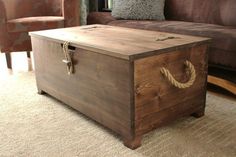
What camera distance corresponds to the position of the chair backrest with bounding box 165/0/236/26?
6.46ft

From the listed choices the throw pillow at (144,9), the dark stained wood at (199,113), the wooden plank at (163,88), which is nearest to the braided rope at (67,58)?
the wooden plank at (163,88)

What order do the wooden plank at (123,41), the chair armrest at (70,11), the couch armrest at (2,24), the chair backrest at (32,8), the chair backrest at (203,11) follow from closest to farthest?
the wooden plank at (123,41) < the chair backrest at (203,11) < the couch armrest at (2,24) < the chair armrest at (70,11) < the chair backrest at (32,8)

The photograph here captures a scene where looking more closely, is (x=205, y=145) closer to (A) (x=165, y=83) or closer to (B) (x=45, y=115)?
(A) (x=165, y=83)

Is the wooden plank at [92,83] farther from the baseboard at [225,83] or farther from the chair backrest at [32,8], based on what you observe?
the chair backrest at [32,8]

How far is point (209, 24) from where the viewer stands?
6.61ft

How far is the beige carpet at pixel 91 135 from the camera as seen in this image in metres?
1.12

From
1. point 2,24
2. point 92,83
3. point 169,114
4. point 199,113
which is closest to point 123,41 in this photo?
point 92,83

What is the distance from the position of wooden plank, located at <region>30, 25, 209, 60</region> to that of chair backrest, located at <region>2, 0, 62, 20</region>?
106 centimetres

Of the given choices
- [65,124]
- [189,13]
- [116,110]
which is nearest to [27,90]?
[65,124]

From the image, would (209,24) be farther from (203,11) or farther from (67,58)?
(67,58)

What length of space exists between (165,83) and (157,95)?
0.22ft

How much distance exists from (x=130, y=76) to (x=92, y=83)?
0.27 metres

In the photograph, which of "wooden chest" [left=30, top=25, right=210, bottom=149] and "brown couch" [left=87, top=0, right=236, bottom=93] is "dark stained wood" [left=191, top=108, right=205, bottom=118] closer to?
"wooden chest" [left=30, top=25, right=210, bottom=149]

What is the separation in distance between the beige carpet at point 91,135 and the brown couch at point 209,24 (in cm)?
23
